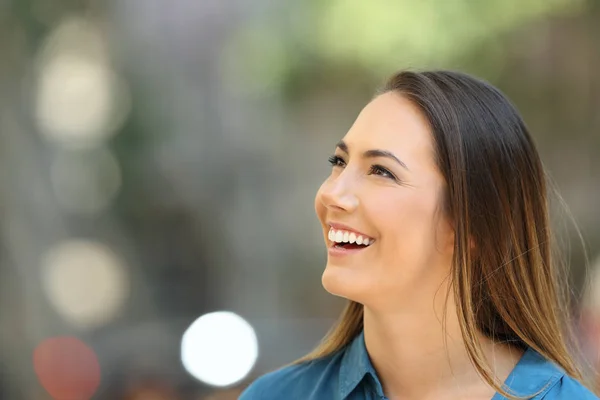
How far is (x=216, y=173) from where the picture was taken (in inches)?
178

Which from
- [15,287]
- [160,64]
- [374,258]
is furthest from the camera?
[160,64]

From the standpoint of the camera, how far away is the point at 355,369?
1.96 m

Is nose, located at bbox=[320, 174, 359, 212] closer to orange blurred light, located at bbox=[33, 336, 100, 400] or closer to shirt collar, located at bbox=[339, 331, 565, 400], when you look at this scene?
shirt collar, located at bbox=[339, 331, 565, 400]

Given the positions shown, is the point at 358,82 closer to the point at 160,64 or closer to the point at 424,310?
the point at 160,64

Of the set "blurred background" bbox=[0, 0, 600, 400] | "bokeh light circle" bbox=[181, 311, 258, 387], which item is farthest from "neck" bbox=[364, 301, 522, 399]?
"blurred background" bbox=[0, 0, 600, 400]

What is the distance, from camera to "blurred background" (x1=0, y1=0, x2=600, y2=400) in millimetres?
4230

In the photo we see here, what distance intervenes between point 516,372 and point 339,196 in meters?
0.57

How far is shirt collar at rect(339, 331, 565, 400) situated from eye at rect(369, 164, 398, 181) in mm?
413

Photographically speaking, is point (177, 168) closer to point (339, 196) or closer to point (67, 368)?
point (67, 368)

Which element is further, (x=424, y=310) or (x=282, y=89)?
(x=282, y=89)

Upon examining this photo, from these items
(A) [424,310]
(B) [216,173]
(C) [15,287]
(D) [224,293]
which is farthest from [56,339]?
(A) [424,310]

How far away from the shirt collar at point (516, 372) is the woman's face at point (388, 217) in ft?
0.60

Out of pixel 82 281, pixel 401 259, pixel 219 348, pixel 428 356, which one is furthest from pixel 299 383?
pixel 82 281

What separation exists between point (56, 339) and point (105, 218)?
2.16 ft
